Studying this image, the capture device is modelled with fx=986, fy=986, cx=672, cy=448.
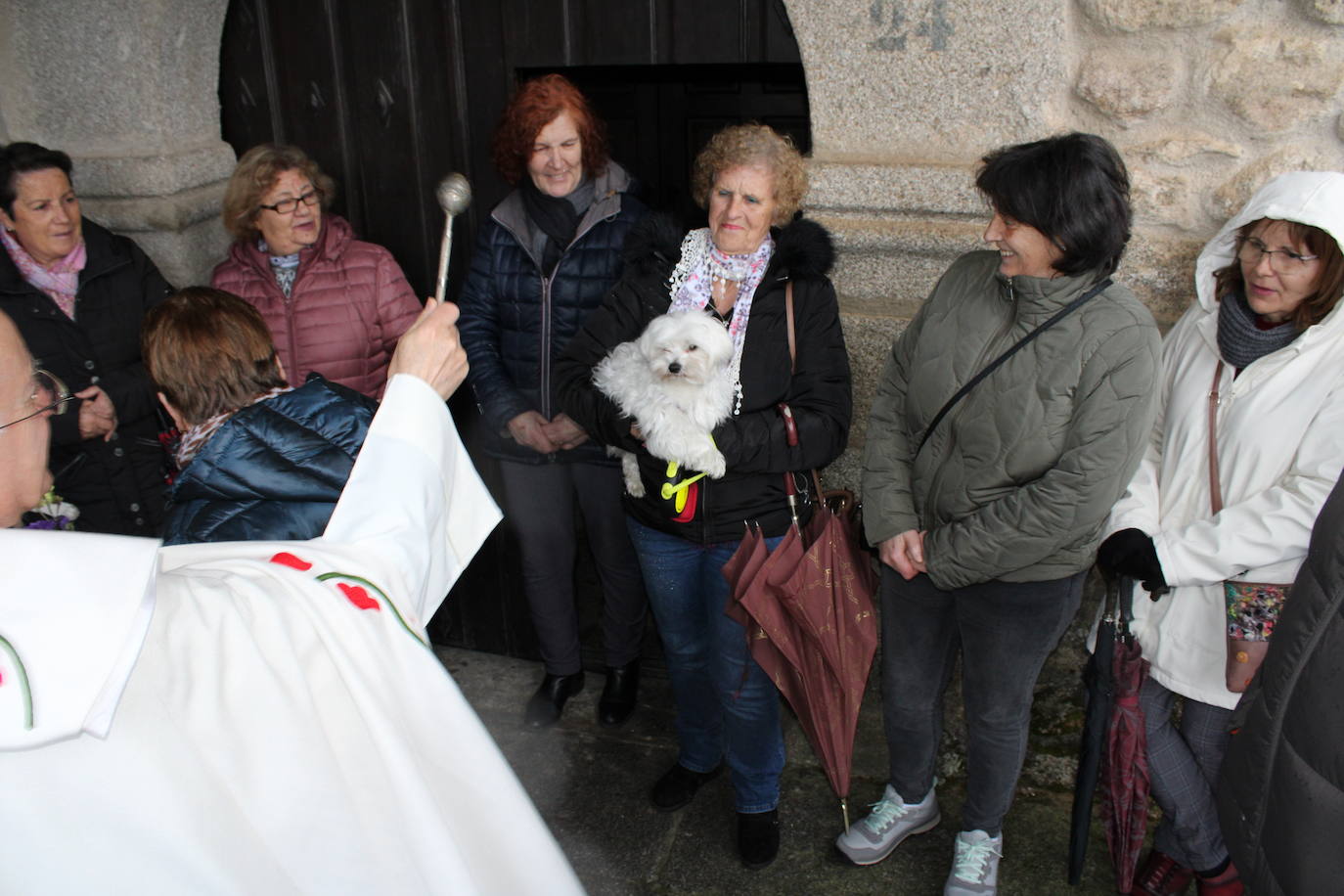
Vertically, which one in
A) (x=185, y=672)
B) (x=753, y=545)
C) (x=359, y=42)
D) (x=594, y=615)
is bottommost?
(x=594, y=615)

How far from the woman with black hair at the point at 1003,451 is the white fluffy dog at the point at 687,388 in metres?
0.40

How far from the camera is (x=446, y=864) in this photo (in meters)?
1.06

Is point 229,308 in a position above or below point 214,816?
above

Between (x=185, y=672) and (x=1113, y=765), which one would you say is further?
(x=1113, y=765)

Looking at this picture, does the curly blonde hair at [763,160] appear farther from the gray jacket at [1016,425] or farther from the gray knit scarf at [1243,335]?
the gray knit scarf at [1243,335]

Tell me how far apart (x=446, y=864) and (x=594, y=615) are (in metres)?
2.67

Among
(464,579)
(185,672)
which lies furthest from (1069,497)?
(464,579)

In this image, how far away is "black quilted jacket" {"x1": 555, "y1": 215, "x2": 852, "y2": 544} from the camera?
98.7 inches

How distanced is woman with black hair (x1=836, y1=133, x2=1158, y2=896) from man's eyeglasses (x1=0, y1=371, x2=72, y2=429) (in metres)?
1.74

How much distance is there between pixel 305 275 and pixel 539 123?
35.5 inches

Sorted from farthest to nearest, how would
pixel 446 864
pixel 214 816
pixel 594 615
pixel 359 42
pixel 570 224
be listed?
pixel 594 615 < pixel 359 42 < pixel 570 224 < pixel 446 864 < pixel 214 816

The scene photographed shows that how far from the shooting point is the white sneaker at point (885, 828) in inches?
107

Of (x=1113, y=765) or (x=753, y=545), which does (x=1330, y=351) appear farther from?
(x=753, y=545)

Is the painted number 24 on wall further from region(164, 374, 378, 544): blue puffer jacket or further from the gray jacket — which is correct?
region(164, 374, 378, 544): blue puffer jacket
